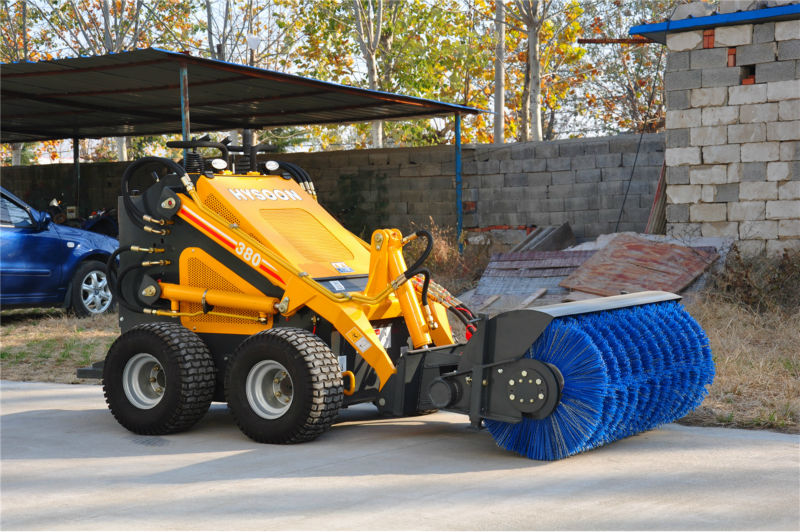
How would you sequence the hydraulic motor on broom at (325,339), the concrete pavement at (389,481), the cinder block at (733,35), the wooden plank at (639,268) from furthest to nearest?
the cinder block at (733,35)
the wooden plank at (639,268)
the hydraulic motor on broom at (325,339)
the concrete pavement at (389,481)

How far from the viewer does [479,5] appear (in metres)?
28.1

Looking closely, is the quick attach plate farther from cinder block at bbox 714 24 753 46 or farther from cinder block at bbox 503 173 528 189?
cinder block at bbox 503 173 528 189

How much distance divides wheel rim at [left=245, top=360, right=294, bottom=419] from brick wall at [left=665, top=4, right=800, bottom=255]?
7786mm

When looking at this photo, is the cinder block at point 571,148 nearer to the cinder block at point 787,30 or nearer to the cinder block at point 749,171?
the cinder block at point 749,171

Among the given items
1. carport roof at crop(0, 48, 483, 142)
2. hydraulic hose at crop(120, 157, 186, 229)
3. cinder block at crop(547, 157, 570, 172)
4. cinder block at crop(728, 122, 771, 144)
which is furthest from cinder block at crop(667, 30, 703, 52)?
hydraulic hose at crop(120, 157, 186, 229)

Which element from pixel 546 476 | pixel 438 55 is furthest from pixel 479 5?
pixel 546 476

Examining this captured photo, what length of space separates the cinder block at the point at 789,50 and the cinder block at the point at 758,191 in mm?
1497

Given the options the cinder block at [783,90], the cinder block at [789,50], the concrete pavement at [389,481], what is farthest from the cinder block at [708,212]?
the concrete pavement at [389,481]

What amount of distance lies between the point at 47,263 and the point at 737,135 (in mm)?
8426

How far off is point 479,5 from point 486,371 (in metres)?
24.4

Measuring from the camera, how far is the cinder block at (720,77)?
1192 cm

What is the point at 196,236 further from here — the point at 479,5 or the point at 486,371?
the point at 479,5

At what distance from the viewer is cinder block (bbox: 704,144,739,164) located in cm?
1194

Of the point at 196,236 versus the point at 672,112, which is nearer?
the point at 196,236
